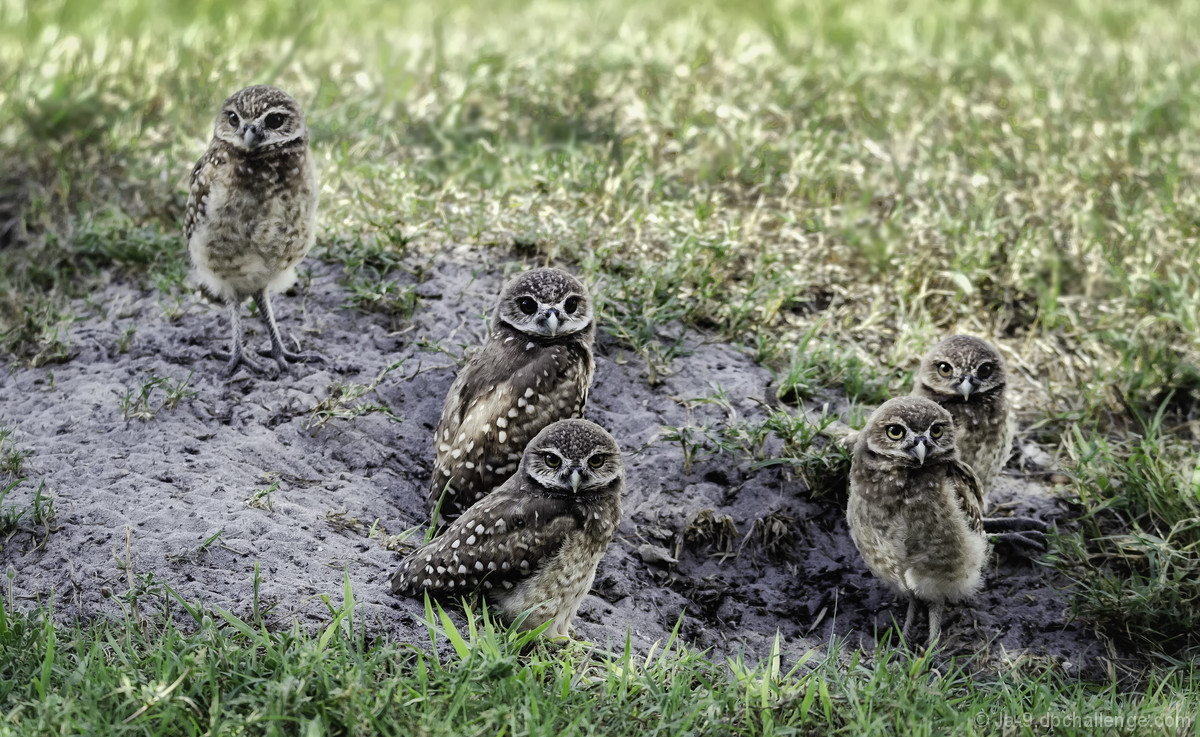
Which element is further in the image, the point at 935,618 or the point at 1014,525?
the point at 1014,525

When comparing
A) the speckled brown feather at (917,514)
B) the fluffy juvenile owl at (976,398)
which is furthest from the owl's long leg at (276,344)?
the fluffy juvenile owl at (976,398)

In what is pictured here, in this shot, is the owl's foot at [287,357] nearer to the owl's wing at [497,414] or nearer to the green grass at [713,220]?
the green grass at [713,220]

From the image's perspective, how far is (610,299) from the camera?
5.12 m

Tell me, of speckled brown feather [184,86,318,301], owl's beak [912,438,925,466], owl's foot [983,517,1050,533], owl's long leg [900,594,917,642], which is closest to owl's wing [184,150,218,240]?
speckled brown feather [184,86,318,301]

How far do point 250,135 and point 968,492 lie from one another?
3134 mm

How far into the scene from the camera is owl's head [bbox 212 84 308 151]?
4418mm

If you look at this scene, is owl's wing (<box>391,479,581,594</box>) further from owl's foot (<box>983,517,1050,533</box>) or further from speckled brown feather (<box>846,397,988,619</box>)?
owl's foot (<box>983,517,1050,533</box>)

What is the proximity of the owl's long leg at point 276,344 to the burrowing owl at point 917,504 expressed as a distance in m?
2.41

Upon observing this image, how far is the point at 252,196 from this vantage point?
4477 millimetres

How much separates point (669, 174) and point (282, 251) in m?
2.34

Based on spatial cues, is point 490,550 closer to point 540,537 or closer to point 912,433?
point 540,537

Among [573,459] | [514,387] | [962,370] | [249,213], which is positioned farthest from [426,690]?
[962,370]

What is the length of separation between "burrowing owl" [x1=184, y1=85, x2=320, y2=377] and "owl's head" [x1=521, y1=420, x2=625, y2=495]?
5.20 ft

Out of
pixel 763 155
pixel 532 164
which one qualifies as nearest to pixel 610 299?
pixel 532 164
